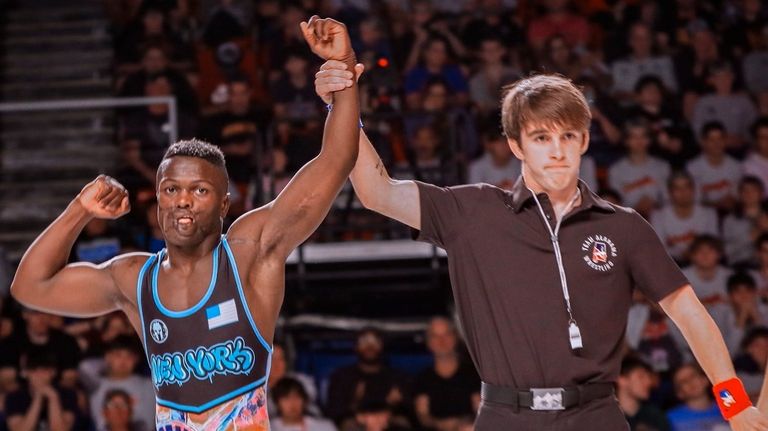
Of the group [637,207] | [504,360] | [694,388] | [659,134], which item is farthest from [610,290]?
[659,134]

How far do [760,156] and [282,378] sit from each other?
3973 millimetres

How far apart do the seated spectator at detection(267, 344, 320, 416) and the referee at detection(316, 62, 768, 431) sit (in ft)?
11.7

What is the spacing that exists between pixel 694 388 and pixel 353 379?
1.98 meters

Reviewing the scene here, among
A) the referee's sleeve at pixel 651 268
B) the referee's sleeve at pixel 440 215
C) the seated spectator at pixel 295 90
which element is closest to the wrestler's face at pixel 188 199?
the referee's sleeve at pixel 440 215

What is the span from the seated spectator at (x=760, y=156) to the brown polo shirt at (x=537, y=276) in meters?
5.42

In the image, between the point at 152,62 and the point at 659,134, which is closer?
the point at 659,134

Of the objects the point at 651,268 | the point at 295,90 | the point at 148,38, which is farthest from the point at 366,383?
the point at 148,38

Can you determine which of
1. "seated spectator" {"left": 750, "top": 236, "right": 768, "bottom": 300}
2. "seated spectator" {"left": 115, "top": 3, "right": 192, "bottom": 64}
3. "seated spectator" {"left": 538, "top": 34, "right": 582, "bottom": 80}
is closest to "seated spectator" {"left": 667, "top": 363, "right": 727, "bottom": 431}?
"seated spectator" {"left": 750, "top": 236, "right": 768, "bottom": 300}

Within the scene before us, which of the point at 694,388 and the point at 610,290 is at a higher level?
the point at 610,290

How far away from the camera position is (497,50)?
9.47m

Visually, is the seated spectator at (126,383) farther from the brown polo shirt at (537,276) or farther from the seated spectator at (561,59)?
the brown polo shirt at (537,276)

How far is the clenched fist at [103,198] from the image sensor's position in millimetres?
3713

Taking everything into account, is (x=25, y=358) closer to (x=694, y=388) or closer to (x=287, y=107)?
(x=287, y=107)

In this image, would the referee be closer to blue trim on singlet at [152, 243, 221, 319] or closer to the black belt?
the black belt
